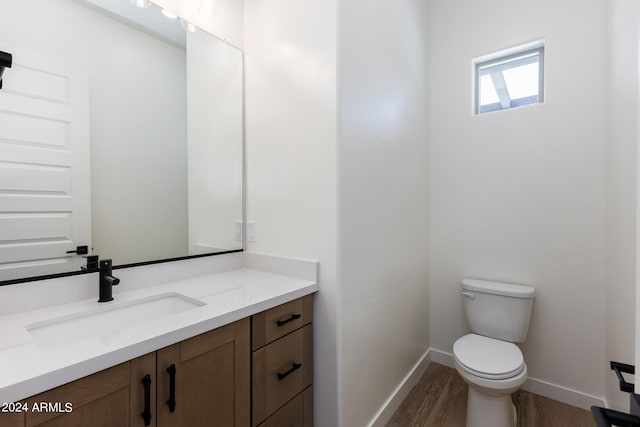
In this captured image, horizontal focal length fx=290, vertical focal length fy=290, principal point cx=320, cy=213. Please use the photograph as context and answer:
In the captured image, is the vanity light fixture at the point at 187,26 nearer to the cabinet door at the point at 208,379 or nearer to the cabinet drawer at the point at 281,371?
the cabinet door at the point at 208,379

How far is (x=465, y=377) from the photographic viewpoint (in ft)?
5.15

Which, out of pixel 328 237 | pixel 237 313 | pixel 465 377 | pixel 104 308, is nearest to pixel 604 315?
pixel 465 377

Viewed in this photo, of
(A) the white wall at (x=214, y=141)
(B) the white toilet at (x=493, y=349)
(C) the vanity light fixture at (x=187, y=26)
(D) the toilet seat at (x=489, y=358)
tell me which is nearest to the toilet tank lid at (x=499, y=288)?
(B) the white toilet at (x=493, y=349)

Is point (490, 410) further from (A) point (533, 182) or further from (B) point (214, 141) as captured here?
(B) point (214, 141)

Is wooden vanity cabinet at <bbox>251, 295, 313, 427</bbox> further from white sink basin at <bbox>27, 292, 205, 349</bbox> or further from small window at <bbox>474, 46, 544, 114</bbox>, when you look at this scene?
small window at <bbox>474, 46, 544, 114</bbox>

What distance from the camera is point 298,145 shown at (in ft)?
5.02

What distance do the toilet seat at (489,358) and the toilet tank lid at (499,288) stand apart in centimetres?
30

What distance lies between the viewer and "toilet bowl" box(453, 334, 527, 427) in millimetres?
1475

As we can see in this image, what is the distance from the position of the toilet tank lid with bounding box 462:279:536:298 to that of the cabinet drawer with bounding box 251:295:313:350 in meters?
1.25

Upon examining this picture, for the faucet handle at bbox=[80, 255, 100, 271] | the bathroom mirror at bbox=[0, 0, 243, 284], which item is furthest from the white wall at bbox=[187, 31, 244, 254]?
the faucet handle at bbox=[80, 255, 100, 271]

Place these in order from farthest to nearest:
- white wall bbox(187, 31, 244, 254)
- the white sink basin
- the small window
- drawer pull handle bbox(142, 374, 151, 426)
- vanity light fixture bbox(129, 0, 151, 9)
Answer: the small window → white wall bbox(187, 31, 244, 254) → vanity light fixture bbox(129, 0, 151, 9) → the white sink basin → drawer pull handle bbox(142, 374, 151, 426)

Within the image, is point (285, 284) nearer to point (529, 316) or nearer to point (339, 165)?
point (339, 165)

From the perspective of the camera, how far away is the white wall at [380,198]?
56.5 inches

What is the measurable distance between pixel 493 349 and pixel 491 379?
28 centimetres
